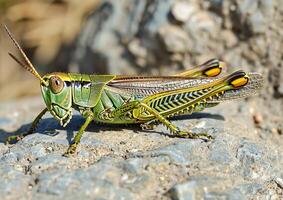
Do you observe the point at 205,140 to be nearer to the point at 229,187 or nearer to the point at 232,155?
the point at 232,155

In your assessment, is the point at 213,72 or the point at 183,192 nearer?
the point at 183,192

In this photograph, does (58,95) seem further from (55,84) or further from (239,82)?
(239,82)

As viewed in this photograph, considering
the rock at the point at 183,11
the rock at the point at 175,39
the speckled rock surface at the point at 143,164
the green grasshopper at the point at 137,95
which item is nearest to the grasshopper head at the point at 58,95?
the green grasshopper at the point at 137,95

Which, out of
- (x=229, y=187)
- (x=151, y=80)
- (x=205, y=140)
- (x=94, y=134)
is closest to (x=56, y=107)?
(x=94, y=134)

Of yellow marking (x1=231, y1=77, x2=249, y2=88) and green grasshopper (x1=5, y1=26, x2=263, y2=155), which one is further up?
yellow marking (x1=231, y1=77, x2=249, y2=88)

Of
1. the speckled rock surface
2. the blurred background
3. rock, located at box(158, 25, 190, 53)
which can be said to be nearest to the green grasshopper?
the speckled rock surface

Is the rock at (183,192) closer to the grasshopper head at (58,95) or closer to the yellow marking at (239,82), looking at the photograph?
the grasshopper head at (58,95)

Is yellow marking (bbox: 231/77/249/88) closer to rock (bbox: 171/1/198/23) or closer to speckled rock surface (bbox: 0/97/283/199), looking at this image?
speckled rock surface (bbox: 0/97/283/199)

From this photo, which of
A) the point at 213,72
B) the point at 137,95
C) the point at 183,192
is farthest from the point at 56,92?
the point at 213,72
